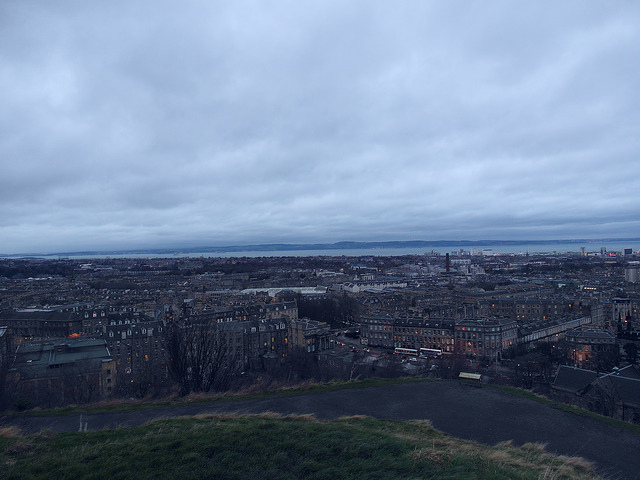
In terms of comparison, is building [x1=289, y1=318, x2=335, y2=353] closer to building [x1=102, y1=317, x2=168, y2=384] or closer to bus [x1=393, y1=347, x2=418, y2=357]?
bus [x1=393, y1=347, x2=418, y2=357]

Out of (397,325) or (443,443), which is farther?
(397,325)

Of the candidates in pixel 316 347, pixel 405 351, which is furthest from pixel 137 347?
pixel 405 351

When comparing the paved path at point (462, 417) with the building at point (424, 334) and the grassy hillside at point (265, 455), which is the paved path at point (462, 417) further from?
the building at point (424, 334)

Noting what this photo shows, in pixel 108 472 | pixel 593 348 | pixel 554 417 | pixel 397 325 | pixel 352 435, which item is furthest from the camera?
pixel 397 325

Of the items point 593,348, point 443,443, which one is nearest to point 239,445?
point 443,443

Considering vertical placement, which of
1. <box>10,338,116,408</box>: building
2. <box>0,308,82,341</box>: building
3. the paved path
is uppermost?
the paved path

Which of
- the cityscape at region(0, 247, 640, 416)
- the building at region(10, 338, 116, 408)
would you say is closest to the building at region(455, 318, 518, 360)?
the cityscape at region(0, 247, 640, 416)

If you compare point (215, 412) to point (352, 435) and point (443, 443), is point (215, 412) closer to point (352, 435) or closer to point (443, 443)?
point (352, 435)
